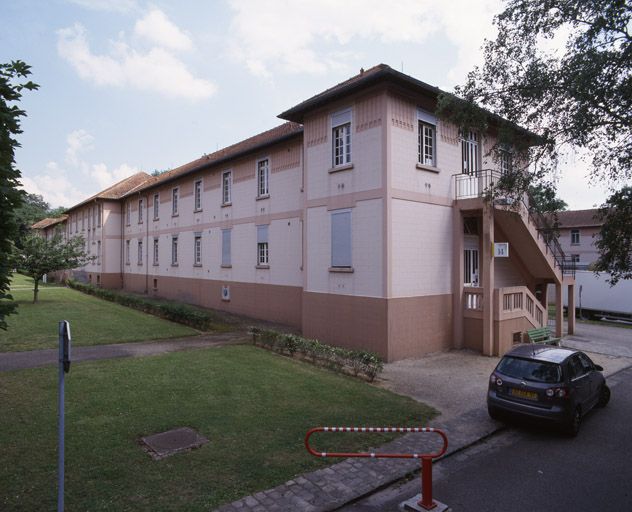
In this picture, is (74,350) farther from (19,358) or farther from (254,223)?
(254,223)

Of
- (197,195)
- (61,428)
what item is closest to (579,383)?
(61,428)

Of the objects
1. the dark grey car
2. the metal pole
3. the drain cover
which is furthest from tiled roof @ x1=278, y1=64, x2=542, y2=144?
the metal pole

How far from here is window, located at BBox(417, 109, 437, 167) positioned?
587 inches

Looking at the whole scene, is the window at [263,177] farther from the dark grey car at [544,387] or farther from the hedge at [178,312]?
the dark grey car at [544,387]

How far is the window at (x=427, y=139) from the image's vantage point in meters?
14.9

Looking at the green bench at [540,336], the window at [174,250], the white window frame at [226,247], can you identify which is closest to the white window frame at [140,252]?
the window at [174,250]

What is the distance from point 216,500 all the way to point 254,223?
1732 cm

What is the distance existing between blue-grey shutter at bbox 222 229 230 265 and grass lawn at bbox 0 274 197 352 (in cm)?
481

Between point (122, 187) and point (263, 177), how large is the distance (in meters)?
24.5

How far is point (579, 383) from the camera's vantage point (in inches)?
335

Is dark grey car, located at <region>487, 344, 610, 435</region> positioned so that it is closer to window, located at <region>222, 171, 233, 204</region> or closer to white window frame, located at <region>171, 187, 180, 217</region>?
window, located at <region>222, 171, 233, 204</region>

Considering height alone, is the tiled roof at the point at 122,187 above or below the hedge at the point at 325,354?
above


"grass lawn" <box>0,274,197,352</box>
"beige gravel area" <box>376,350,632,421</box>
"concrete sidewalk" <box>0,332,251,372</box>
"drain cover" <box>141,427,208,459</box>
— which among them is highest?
"grass lawn" <box>0,274,197,352</box>

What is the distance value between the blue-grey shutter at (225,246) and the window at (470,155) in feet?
43.1
